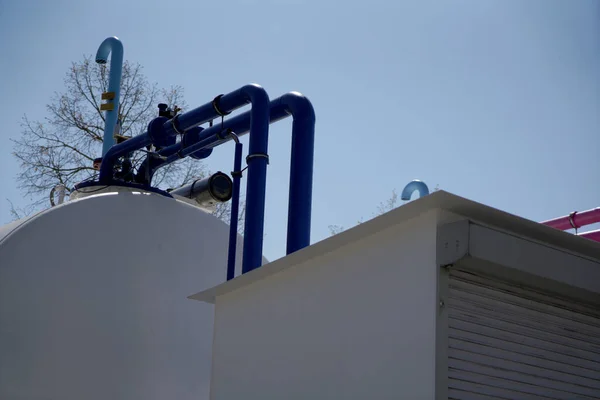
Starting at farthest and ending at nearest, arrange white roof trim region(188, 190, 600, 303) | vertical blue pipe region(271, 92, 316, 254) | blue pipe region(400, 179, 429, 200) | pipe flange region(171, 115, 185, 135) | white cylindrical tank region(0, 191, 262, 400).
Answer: blue pipe region(400, 179, 429, 200) < pipe flange region(171, 115, 185, 135) < vertical blue pipe region(271, 92, 316, 254) < white cylindrical tank region(0, 191, 262, 400) < white roof trim region(188, 190, 600, 303)

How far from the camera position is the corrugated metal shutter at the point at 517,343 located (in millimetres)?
4406

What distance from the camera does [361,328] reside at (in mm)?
4840

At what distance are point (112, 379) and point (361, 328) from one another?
3.02 m

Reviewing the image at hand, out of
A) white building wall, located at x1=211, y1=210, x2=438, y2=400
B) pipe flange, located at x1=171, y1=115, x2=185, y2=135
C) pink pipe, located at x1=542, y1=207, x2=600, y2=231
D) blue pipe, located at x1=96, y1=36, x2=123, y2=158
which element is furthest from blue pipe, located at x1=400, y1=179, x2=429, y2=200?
white building wall, located at x1=211, y1=210, x2=438, y2=400

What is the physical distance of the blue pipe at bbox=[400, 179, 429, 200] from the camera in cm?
1114

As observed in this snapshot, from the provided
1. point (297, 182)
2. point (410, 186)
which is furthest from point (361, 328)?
point (410, 186)

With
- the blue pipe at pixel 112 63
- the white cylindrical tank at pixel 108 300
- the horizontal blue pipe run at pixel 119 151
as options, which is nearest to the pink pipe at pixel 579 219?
the white cylindrical tank at pixel 108 300

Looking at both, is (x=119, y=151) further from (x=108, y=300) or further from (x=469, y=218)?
(x=469, y=218)

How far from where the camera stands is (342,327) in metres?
5.00

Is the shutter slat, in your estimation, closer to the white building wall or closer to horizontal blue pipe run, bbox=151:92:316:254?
the white building wall

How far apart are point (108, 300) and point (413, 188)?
5.42 meters

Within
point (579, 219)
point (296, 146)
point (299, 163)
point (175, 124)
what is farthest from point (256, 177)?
point (579, 219)

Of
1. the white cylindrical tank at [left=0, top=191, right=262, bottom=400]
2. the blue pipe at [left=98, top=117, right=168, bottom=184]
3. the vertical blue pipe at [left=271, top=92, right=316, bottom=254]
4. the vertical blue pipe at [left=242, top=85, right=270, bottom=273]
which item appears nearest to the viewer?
the white cylindrical tank at [left=0, top=191, right=262, bottom=400]

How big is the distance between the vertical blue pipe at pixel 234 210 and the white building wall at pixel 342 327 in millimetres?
1062
